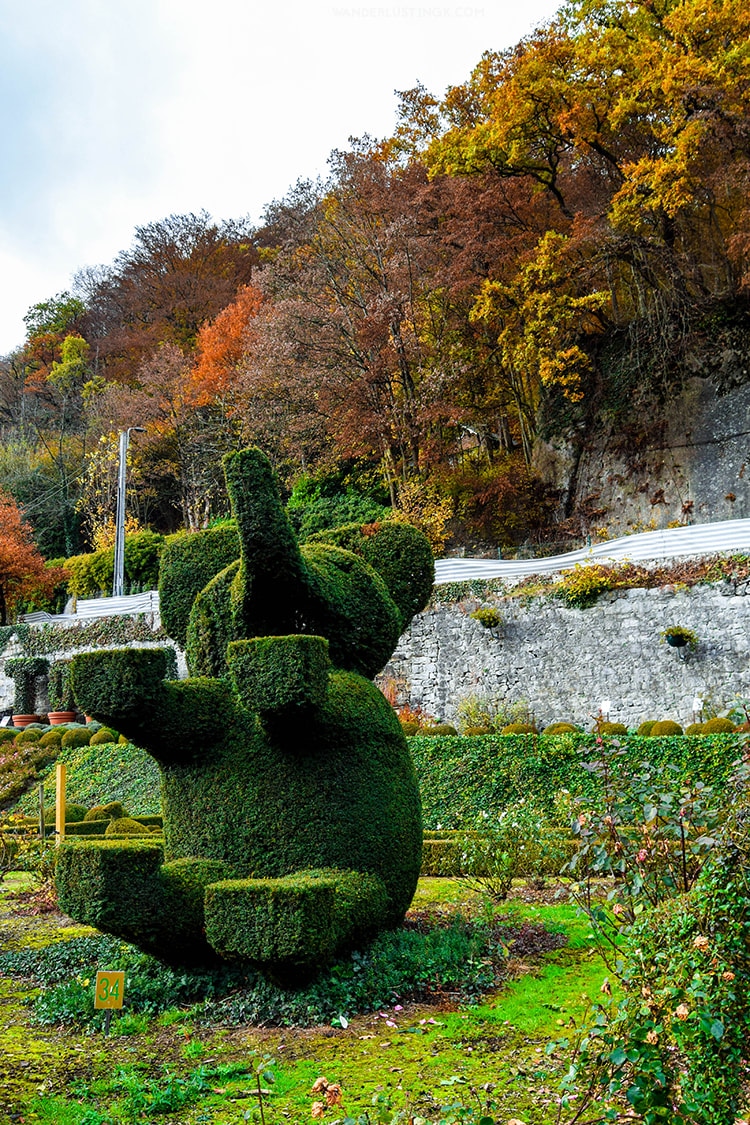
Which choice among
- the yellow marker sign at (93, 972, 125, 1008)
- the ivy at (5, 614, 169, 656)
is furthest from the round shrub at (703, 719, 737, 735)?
the ivy at (5, 614, 169, 656)

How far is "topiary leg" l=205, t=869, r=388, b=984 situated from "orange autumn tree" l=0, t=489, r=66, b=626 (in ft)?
84.5

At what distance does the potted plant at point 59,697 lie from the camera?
24.2m

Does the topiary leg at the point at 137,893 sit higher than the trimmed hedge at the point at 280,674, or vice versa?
the trimmed hedge at the point at 280,674

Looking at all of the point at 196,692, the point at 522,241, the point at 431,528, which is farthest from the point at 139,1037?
the point at 522,241

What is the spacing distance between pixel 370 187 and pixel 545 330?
6.31m

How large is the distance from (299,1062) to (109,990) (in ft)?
3.79

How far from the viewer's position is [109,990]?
5.16 metres

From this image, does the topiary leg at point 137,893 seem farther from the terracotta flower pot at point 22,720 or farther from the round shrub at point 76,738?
the terracotta flower pot at point 22,720

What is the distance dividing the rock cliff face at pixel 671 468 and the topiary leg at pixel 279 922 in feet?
57.6

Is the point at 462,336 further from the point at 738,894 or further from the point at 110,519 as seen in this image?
the point at 738,894

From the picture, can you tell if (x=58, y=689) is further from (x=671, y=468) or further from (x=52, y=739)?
(x=671, y=468)

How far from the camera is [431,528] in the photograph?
2230 cm

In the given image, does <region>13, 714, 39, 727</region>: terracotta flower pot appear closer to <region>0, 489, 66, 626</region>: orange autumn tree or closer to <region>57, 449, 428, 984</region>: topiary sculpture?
<region>0, 489, 66, 626</region>: orange autumn tree

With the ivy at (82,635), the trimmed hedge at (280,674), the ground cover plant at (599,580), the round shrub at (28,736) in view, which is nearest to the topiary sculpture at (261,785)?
the trimmed hedge at (280,674)
